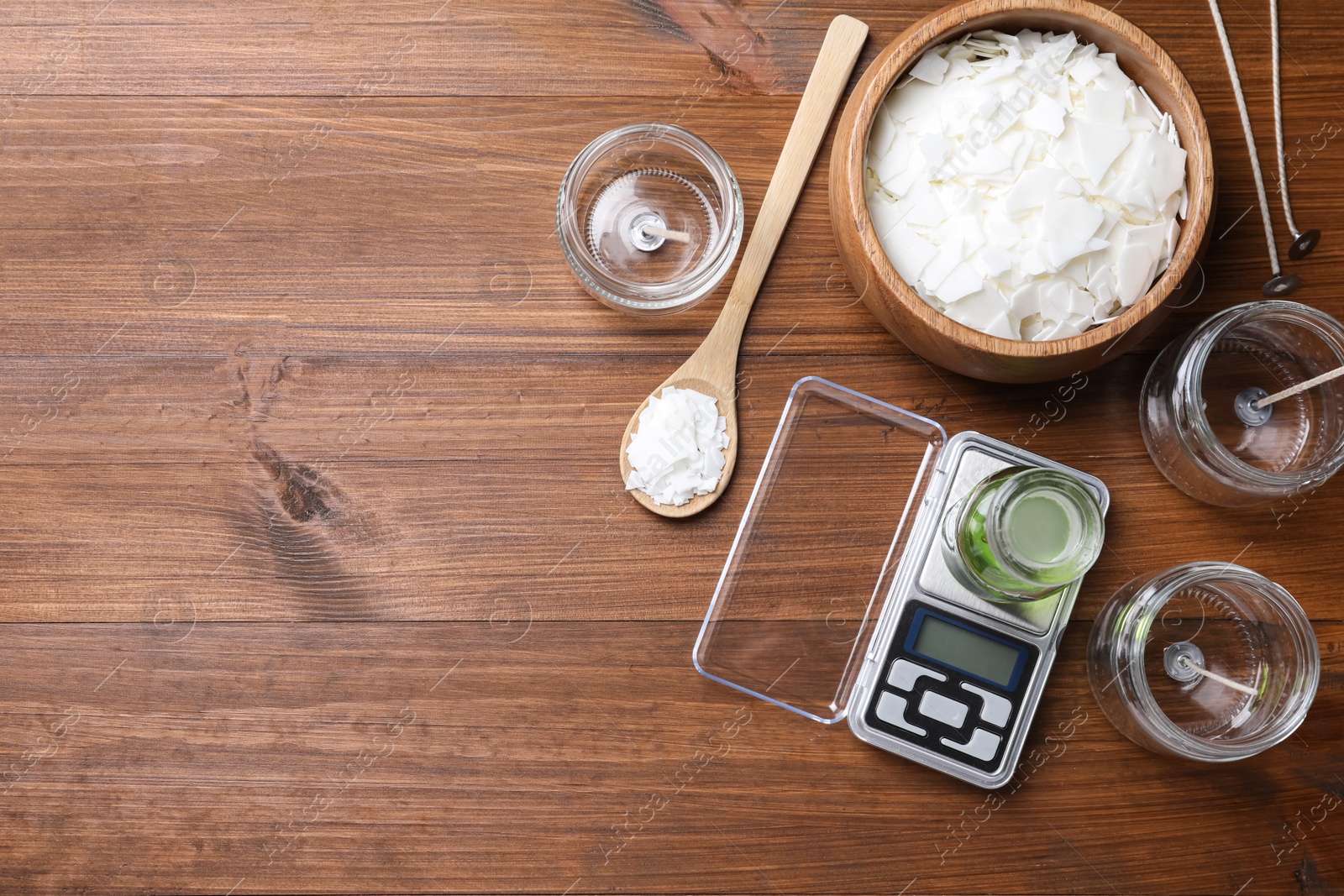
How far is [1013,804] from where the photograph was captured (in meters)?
0.75

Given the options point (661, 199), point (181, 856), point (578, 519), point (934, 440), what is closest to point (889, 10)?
point (661, 199)

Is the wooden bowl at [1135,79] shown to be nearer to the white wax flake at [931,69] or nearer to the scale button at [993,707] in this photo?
the white wax flake at [931,69]

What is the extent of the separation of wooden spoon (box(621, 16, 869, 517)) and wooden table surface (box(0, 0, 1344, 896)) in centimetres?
2

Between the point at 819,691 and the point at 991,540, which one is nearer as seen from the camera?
the point at 991,540

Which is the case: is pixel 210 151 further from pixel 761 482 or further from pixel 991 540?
pixel 991 540

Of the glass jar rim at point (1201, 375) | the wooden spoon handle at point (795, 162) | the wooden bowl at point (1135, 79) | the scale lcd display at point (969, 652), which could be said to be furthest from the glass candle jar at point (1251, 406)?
the wooden spoon handle at point (795, 162)

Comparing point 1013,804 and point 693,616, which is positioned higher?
point 693,616

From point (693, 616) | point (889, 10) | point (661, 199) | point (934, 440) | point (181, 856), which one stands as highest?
point (889, 10)

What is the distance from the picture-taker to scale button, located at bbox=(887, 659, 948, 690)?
0.73 m

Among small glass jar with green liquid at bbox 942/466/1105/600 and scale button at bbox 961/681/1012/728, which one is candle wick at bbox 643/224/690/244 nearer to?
small glass jar with green liquid at bbox 942/466/1105/600

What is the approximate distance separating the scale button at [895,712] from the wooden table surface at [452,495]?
1.8 inches

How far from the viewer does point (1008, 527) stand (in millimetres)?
629

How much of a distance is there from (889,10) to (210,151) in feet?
2.10

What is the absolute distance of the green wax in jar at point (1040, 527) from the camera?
0.63 m
